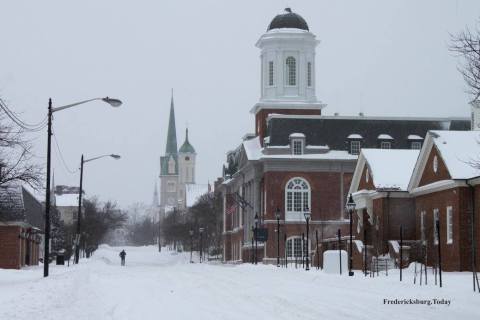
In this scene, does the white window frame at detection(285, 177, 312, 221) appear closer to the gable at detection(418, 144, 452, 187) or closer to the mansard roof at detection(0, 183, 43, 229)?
the mansard roof at detection(0, 183, 43, 229)

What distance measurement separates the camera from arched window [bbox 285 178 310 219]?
81.6m

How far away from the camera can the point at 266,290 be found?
26938 millimetres

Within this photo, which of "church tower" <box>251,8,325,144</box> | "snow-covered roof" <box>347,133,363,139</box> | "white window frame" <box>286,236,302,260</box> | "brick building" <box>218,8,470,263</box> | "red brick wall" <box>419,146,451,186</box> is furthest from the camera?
"church tower" <box>251,8,325,144</box>

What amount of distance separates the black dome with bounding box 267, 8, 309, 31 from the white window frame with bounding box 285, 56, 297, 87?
3.50 meters

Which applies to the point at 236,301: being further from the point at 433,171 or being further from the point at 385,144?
the point at 385,144

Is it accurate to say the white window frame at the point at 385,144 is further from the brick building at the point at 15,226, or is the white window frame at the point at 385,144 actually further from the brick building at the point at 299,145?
the brick building at the point at 15,226

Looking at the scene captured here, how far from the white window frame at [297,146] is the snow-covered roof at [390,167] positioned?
27.2m

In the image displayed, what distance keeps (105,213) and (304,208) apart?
5300 cm

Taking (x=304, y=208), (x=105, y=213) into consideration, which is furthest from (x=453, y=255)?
(x=105, y=213)

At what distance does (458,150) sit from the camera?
4319cm

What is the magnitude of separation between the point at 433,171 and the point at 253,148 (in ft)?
140

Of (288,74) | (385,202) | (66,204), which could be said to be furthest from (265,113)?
(66,204)


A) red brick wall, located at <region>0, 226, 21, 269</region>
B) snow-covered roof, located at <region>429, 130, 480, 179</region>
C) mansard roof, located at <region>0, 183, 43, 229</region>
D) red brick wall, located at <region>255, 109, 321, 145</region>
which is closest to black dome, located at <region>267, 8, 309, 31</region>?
red brick wall, located at <region>255, 109, 321, 145</region>

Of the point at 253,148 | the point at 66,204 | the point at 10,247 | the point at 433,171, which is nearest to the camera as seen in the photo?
the point at 433,171
